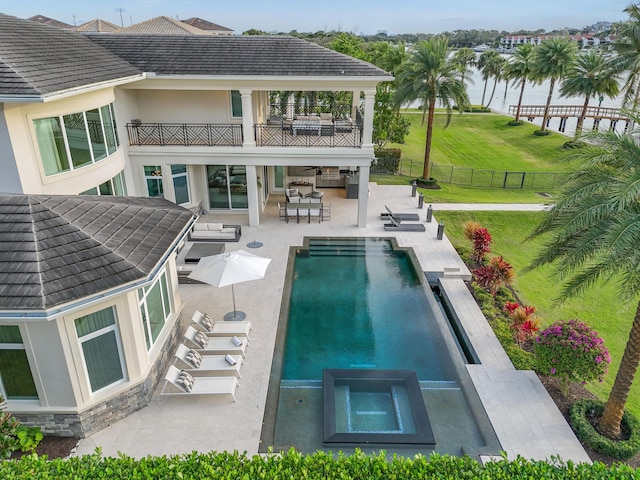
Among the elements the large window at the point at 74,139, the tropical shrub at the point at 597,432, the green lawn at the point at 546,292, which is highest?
the large window at the point at 74,139

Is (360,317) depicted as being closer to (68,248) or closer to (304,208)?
(68,248)

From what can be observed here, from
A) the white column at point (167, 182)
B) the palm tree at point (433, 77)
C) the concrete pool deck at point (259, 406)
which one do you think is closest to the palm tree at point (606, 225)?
the concrete pool deck at point (259, 406)

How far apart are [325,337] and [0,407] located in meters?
7.97

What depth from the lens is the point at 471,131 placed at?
50250mm

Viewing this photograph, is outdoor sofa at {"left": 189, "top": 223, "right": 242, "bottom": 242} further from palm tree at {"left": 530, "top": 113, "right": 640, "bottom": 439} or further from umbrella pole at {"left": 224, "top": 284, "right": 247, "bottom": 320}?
palm tree at {"left": 530, "top": 113, "right": 640, "bottom": 439}

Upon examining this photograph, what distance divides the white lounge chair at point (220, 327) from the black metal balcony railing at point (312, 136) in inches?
374

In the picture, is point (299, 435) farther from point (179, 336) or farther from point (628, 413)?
point (628, 413)

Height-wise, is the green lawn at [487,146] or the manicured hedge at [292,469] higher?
the manicured hedge at [292,469]

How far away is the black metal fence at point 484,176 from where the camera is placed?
29934 millimetres

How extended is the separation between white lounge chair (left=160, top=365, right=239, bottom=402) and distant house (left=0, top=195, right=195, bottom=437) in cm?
61

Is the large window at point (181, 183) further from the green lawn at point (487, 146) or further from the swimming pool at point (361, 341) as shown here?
the green lawn at point (487, 146)

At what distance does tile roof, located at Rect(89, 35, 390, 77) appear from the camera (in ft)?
60.2

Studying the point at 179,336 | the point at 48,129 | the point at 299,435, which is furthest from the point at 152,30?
the point at 299,435

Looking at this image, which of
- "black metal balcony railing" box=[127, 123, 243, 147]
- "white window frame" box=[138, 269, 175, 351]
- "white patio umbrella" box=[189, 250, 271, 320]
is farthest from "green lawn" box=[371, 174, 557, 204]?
"white window frame" box=[138, 269, 175, 351]
